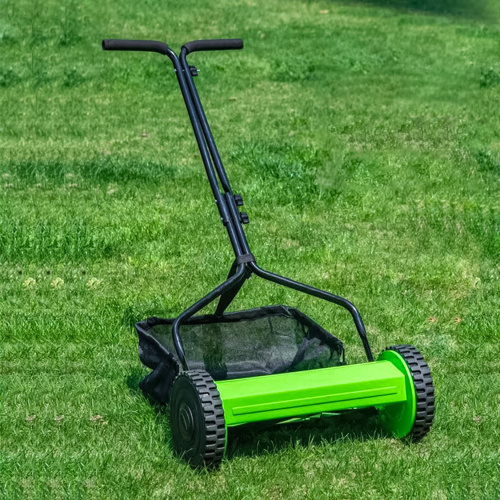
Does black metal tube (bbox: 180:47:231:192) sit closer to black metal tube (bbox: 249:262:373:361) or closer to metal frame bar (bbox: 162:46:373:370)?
metal frame bar (bbox: 162:46:373:370)

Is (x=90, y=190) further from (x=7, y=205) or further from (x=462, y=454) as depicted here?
(x=462, y=454)

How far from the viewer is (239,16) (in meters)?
15.7

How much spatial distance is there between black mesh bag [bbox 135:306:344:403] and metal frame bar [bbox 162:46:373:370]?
0.15 meters

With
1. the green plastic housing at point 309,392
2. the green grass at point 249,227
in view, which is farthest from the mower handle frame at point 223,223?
the green grass at point 249,227

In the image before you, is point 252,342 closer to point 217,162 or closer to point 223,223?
point 223,223

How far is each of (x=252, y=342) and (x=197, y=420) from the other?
1230 mm

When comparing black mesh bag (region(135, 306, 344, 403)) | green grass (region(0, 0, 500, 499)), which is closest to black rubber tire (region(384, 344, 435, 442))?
green grass (region(0, 0, 500, 499))

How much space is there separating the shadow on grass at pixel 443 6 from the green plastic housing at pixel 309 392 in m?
14.4

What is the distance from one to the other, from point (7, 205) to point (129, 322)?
2.43m

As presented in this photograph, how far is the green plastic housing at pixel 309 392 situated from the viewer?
3.86 meters

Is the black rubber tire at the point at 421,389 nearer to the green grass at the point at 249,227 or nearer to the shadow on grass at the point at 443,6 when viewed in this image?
the green grass at the point at 249,227

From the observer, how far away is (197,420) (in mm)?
3844

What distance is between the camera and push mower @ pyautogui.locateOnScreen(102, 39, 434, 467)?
387 cm

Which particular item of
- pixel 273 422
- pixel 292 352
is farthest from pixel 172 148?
pixel 273 422
